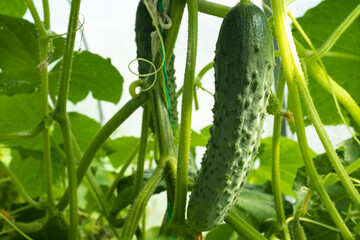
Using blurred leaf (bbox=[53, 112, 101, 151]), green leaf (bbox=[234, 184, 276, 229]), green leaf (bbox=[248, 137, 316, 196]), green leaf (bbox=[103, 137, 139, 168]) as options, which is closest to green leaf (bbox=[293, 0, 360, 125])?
green leaf (bbox=[248, 137, 316, 196])

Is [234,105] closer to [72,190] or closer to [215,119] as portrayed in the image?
[215,119]

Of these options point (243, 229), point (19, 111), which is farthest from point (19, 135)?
point (19, 111)

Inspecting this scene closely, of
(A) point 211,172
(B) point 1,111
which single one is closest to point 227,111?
(A) point 211,172

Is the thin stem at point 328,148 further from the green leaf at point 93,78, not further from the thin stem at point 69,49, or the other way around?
the green leaf at point 93,78

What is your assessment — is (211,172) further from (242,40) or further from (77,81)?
(77,81)

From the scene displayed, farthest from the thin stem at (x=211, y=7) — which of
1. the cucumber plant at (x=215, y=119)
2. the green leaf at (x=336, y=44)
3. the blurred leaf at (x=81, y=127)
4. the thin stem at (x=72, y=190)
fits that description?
the blurred leaf at (x=81, y=127)

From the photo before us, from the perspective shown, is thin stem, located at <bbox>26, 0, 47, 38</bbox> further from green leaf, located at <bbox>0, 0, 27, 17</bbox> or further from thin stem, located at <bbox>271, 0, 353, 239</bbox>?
thin stem, located at <bbox>271, 0, 353, 239</bbox>

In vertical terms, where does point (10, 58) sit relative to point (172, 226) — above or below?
above

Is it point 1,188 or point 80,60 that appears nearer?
point 80,60
